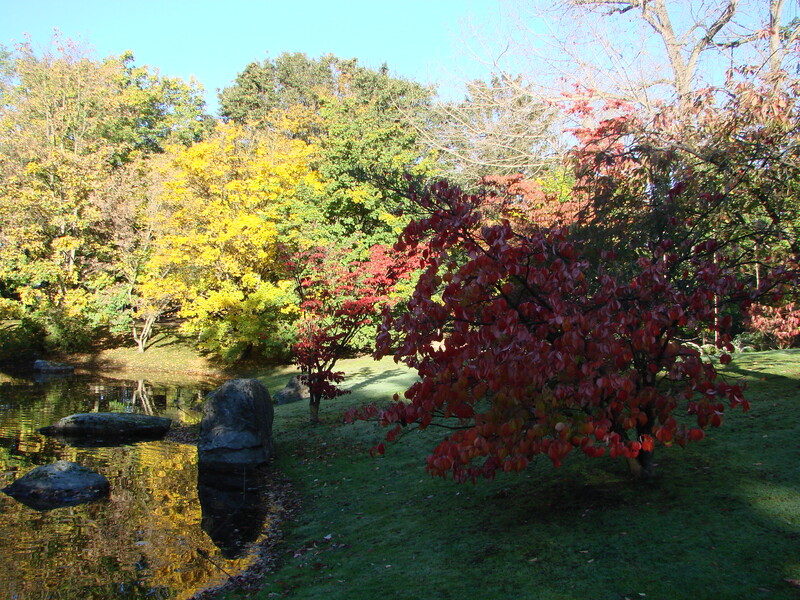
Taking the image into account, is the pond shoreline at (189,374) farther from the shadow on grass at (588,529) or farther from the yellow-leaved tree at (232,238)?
the yellow-leaved tree at (232,238)

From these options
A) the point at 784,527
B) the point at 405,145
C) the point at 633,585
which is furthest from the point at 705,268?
the point at 405,145

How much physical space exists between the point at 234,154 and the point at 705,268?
26.6 meters

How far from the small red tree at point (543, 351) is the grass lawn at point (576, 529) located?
2.70 ft

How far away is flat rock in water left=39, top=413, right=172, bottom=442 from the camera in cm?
1408

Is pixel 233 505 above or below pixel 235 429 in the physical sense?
below

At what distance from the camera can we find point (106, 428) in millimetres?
14133

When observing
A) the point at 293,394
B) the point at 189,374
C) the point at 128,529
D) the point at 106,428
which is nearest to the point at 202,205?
the point at 189,374

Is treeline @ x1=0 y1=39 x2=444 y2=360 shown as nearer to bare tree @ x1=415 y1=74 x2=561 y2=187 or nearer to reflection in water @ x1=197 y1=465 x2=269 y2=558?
bare tree @ x1=415 y1=74 x2=561 y2=187

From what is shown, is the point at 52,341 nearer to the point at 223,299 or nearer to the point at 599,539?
the point at 223,299

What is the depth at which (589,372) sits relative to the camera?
486 cm

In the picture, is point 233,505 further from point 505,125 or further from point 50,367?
point 50,367

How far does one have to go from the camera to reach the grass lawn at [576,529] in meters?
4.74

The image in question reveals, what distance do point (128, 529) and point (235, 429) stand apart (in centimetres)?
324

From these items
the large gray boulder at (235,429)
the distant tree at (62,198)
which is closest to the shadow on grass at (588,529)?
the large gray boulder at (235,429)
